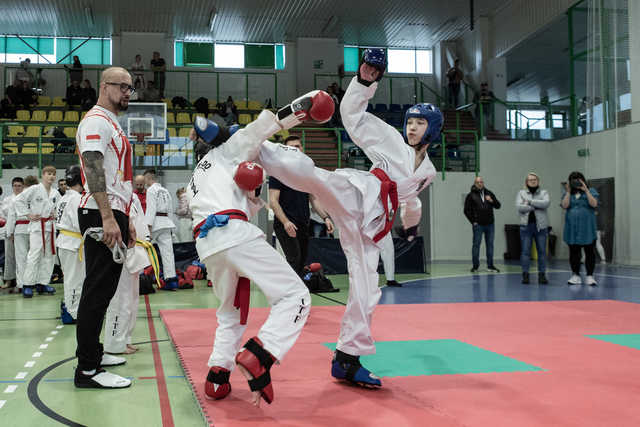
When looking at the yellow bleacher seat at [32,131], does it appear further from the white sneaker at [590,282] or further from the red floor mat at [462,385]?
the white sneaker at [590,282]

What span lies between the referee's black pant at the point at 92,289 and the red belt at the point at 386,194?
Answer: 1589 millimetres

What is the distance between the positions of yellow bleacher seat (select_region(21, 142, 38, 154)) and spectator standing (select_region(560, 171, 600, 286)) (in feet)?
39.3

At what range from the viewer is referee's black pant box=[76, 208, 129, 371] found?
3.38m

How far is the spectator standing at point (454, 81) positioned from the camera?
20.8 m

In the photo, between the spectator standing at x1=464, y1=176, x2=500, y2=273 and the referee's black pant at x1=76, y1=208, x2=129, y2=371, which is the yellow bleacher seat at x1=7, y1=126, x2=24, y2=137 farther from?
the referee's black pant at x1=76, y1=208, x2=129, y2=371

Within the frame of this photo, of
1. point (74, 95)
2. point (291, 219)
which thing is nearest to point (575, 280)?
point (291, 219)

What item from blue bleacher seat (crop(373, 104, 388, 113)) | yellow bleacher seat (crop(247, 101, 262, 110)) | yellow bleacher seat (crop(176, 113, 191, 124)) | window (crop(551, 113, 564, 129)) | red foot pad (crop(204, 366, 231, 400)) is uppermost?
yellow bleacher seat (crop(247, 101, 262, 110))

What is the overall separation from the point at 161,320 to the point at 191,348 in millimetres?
1984

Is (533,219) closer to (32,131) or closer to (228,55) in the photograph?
(32,131)

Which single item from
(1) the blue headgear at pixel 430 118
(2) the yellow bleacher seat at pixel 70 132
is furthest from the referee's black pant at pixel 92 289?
(2) the yellow bleacher seat at pixel 70 132

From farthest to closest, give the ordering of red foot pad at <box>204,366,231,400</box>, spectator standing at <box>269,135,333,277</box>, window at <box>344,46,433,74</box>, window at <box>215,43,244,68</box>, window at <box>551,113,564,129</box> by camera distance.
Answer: window at <box>344,46,433,74</box> < window at <box>215,43,244,68</box> < window at <box>551,113,564,129</box> < spectator standing at <box>269,135,333,277</box> < red foot pad at <box>204,366,231,400</box>

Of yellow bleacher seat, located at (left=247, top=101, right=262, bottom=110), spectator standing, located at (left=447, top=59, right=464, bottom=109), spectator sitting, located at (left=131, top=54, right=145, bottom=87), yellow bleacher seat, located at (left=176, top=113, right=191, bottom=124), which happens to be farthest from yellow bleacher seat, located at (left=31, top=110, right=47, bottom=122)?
spectator standing, located at (left=447, top=59, right=464, bottom=109)

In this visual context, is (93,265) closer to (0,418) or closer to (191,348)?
(0,418)

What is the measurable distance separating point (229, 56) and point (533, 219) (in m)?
16.6
